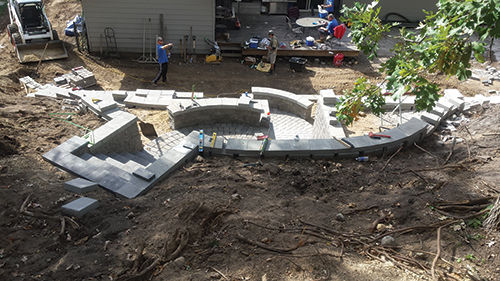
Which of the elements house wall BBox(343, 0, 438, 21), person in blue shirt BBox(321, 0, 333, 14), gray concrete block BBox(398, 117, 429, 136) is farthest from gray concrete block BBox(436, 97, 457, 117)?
house wall BBox(343, 0, 438, 21)

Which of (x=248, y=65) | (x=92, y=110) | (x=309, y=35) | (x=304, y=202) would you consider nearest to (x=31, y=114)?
(x=92, y=110)

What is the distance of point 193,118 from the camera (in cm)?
1105

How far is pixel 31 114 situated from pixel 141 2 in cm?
803

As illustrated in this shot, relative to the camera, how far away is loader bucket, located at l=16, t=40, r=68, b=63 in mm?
15386

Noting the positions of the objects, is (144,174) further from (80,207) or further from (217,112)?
(217,112)

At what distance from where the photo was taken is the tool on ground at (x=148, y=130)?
1056 cm

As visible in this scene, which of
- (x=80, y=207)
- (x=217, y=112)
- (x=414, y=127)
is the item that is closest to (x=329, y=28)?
(x=217, y=112)

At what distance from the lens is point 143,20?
16125 mm

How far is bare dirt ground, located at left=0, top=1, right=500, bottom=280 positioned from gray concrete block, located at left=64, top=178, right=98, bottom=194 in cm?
16

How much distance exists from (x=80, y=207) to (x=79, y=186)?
72cm

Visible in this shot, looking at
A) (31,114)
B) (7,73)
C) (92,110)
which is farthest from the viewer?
(7,73)

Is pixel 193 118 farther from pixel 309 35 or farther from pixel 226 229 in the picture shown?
pixel 309 35

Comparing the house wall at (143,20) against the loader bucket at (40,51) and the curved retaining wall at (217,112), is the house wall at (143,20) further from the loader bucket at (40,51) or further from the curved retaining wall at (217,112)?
the curved retaining wall at (217,112)

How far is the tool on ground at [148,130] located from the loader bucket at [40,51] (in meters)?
7.93
